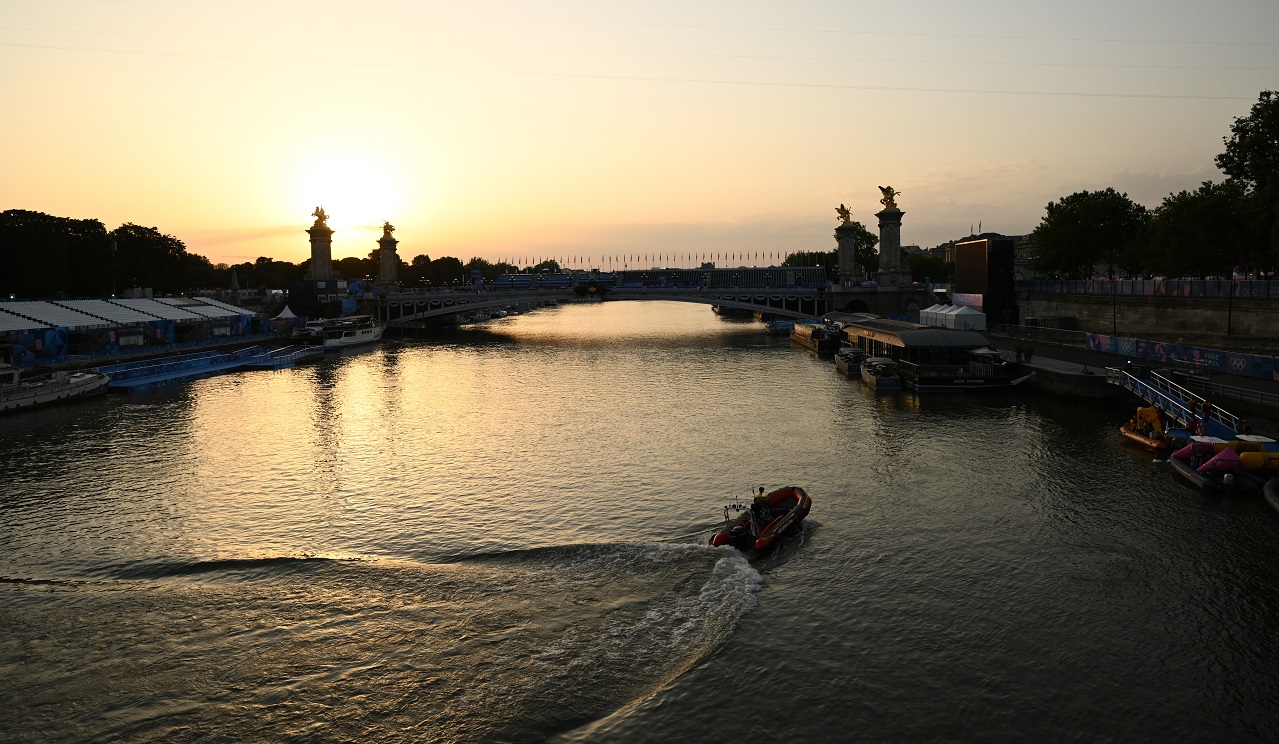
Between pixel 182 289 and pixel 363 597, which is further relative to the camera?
pixel 182 289

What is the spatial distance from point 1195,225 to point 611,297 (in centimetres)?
7083

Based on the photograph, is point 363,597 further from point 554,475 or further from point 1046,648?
point 1046,648

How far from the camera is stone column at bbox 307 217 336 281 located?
5551 inches

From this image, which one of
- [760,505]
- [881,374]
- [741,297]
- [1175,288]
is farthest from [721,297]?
[760,505]

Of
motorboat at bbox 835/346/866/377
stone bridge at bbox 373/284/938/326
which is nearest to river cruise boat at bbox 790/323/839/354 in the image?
stone bridge at bbox 373/284/938/326

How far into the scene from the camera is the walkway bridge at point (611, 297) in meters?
115

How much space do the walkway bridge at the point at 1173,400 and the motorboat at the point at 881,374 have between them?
45.3 feet

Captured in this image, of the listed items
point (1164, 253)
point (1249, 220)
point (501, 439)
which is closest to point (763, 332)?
point (1164, 253)

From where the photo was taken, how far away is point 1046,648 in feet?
68.3

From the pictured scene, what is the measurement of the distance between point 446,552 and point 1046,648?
17.6 metres

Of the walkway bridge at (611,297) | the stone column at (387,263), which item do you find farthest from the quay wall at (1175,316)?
the stone column at (387,263)

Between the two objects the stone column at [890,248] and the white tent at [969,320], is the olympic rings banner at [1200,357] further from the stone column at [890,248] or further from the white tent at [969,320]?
the stone column at [890,248]

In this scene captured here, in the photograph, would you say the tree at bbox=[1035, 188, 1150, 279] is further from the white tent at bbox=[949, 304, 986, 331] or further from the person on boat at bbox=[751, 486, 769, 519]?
the person on boat at bbox=[751, 486, 769, 519]

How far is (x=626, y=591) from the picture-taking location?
24203 millimetres
